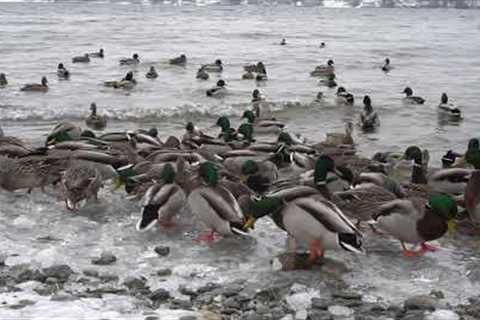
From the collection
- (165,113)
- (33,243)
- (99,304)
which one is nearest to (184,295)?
(99,304)

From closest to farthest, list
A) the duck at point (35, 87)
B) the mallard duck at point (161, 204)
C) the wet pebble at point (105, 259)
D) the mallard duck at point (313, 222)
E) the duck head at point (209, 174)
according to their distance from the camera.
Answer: the mallard duck at point (313, 222) < the wet pebble at point (105, 259) < the mallard duck at point (161, 204) < the duck head at point (209, 174) < the duck at point (35, 87)

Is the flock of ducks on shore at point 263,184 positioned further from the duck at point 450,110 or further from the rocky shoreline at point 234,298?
the duck at point 450,110

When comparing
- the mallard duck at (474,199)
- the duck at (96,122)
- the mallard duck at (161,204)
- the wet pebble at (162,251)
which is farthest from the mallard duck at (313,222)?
the duck at (96,122)

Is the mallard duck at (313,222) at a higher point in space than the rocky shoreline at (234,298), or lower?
higher

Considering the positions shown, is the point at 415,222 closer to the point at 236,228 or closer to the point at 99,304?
the point at 236,228

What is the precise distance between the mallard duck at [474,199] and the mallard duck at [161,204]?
3.25m

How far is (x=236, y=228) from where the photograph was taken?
7434 millimetres

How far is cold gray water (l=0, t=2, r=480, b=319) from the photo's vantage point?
6859 mm

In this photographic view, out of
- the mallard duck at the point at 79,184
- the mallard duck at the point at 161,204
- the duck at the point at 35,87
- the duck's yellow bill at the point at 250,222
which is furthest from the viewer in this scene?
the duck at the point at 35,87

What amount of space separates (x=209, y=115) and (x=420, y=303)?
48.5 feet

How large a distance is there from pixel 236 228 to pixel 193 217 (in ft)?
4.50

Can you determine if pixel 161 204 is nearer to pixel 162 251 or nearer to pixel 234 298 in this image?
pixel 162 251

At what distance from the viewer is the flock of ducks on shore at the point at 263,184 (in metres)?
7.09

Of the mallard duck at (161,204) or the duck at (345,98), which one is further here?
the duck at (345,98)
